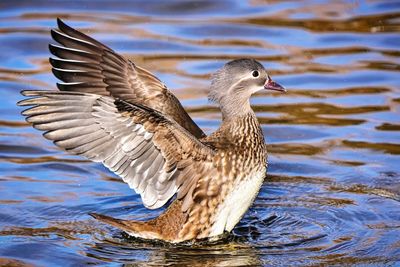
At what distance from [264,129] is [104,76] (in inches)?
97.5

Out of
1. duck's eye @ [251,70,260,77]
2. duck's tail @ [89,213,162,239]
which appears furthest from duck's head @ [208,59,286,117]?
duck's tail @ [89,213,162,239]

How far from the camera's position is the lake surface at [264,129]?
291 inches

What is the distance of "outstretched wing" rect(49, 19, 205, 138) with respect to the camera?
26.0 ft

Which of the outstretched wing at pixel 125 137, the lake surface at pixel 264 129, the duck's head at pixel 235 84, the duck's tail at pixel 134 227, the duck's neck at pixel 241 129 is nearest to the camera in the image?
the outstretched wing at pixel 125 137

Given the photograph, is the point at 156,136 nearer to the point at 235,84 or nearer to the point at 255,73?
the point at 235,84

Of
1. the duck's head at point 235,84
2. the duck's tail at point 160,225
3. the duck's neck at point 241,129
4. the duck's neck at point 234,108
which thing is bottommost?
the duck's tail at point 160,225

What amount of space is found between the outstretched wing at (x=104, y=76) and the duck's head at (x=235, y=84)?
1.13 feet

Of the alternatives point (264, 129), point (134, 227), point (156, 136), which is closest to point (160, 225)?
point (134, 227)

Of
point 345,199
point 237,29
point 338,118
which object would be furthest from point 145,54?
point 345,199

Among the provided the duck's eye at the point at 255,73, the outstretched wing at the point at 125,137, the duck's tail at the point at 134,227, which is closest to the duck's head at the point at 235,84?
the duck's eye at the point at 255,73

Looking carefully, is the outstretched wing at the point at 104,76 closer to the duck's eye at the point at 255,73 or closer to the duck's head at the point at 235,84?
the duck's head at the point at 235,84

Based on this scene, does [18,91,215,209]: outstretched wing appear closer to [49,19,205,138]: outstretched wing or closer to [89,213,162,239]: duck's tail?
[89,213,162,239]: duck's tail

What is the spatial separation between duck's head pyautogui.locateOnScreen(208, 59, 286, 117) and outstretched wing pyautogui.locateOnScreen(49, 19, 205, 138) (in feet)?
1.13

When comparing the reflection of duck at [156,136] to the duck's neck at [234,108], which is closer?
the reflection of duck at [156,136]
